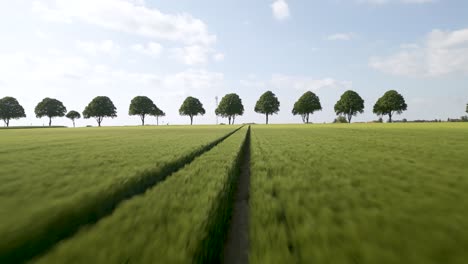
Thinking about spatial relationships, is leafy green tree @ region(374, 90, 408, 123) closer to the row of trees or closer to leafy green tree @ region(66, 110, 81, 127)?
the row of trees

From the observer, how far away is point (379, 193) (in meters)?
6.21

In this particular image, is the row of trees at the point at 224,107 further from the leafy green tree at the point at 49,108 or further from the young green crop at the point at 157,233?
the young green crop at the point at 157,233

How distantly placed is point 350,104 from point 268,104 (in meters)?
38.6

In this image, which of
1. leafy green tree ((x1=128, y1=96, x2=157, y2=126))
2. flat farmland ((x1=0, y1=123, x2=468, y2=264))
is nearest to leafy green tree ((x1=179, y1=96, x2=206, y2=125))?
leafy green tree ((x1=128, y1=96, x2=157, y2=126))

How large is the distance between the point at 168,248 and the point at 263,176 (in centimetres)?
557

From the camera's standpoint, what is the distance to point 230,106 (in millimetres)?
129750

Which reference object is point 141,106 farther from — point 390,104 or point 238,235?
point 238,235

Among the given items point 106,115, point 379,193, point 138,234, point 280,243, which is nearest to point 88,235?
point 138,234

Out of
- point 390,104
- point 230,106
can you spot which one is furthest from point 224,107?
point 390,104

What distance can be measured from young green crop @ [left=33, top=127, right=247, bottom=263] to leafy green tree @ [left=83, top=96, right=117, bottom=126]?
14005 centimetres

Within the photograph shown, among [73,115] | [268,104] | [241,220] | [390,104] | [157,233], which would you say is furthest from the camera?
[73,115]

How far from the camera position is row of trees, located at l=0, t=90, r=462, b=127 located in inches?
4564

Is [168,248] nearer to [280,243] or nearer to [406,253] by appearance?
[280,243]

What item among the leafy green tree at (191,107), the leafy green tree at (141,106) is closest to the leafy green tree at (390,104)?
the leafy green tree at (191,107)
